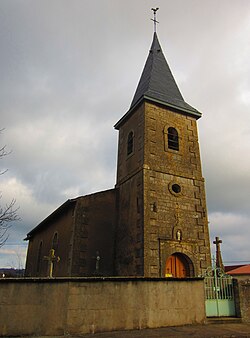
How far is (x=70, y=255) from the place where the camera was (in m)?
13.6

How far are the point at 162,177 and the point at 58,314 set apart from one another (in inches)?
348

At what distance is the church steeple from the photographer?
16.8m

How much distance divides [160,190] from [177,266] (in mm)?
3558

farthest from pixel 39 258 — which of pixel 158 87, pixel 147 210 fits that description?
pixel 158 87

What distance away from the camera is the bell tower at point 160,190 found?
43.3ft

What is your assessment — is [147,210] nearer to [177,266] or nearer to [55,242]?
[177,266]

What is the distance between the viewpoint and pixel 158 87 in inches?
704

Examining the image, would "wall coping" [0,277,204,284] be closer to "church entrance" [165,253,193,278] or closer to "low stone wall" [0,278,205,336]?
"low stone wall" [0,278,205,336]

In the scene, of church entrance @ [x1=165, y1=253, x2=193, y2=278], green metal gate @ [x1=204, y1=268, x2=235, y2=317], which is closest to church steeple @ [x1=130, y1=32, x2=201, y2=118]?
church entrance @ [x1=165, y1=253, x2=193, y2=278]

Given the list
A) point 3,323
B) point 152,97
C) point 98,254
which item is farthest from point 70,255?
point 152,97

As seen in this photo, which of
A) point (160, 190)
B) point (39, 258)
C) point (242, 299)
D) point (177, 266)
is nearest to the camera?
point (242, 299)

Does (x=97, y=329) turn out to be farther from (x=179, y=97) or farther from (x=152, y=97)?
(x=179, y=97)

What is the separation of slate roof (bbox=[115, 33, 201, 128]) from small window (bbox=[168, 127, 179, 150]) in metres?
1.43

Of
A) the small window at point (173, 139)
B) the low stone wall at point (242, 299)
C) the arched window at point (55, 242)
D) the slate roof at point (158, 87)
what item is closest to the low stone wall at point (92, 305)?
the low stone wall at point (242, 299)
